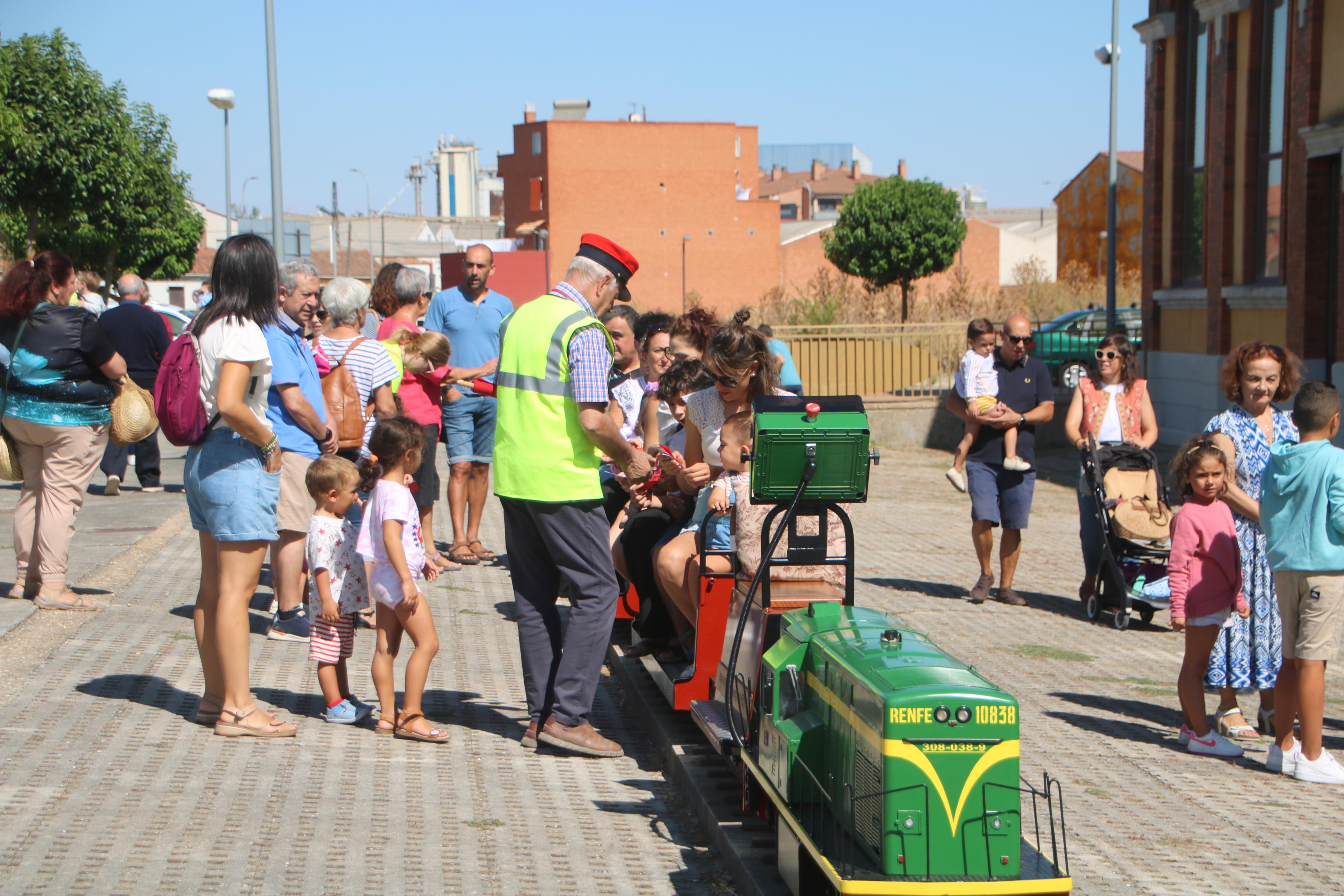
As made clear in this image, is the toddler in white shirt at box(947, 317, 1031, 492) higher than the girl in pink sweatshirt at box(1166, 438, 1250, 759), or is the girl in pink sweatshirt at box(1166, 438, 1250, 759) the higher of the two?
the toddler in white shirt at box(947, 317, 1031, 492)

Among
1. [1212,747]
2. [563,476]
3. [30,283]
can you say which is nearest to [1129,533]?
[1212,747]

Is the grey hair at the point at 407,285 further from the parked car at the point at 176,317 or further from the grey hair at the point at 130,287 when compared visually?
the parked car at the point at 176,317

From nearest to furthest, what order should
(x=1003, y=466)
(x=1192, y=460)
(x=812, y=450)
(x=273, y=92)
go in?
(x=812, y=450), (x=1192, y=460), (x=1003, y=466), (x=273, y=92)

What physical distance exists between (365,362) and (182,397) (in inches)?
90.1

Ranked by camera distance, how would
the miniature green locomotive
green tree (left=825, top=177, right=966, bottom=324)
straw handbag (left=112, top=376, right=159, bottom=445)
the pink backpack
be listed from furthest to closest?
green tree (left=825, top=177, right=966, bottom=324)
straw handbag (left=112, top=376, right=159, bottom=445)
the pink backpack
the miniature green locomotive

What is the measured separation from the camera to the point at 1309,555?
5426mm

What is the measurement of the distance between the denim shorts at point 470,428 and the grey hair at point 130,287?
4.13m

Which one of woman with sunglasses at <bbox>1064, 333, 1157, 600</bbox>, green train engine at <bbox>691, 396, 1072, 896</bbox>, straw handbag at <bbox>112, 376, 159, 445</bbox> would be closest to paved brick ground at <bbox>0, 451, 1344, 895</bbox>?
green train engine at <bbox>691, 396, 1072, 896</bbox>

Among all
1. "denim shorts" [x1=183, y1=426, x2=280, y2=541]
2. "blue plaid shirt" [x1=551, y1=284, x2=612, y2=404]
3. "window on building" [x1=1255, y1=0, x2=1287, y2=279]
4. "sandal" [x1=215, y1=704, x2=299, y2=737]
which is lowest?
"sandal" [x1=215, y1=704, x2=299, y2=737]

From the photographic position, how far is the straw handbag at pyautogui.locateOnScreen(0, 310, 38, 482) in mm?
7137

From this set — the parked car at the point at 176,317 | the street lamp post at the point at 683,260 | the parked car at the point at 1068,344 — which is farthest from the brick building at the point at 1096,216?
the parked car at the point at 176,317

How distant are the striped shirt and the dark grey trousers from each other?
7.30ft

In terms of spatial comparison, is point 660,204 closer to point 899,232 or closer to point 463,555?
point 899,232

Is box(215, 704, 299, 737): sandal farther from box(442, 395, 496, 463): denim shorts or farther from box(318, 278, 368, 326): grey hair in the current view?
box(442, 395, 496, 463): denim shorts
